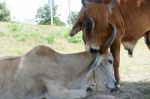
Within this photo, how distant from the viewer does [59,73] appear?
7.19 m

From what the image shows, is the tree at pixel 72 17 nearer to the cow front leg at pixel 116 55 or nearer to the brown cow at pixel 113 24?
the brown cow at pixel 113 24

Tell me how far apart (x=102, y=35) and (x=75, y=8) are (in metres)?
21.4

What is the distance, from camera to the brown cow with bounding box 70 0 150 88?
770 cm

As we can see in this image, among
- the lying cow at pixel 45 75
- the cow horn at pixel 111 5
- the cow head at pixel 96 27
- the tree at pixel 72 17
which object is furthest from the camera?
the tree at pixel 72 17

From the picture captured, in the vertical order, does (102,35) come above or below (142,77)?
above

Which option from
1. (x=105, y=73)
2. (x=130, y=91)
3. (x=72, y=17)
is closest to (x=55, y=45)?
(x=130, y=91)

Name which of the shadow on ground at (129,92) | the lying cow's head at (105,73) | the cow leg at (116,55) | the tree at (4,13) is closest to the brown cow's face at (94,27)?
the lying cow's head at (105,73)

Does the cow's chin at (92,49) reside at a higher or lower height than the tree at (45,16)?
lower

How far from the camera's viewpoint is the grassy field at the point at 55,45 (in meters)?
11.4

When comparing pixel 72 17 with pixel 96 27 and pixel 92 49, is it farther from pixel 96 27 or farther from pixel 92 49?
pixel 92 49

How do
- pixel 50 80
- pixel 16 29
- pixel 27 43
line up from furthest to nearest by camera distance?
pixel 16 29
pixel 27 43
pixel 50 80

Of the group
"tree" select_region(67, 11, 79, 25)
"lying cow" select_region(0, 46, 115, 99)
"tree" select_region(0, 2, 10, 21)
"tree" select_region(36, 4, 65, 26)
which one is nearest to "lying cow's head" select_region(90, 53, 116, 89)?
"lying cow" select_region(0, 46, 115, 99)

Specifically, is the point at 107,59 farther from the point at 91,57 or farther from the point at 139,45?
the point at 139,45

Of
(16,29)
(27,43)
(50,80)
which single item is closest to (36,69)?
(50,80)
